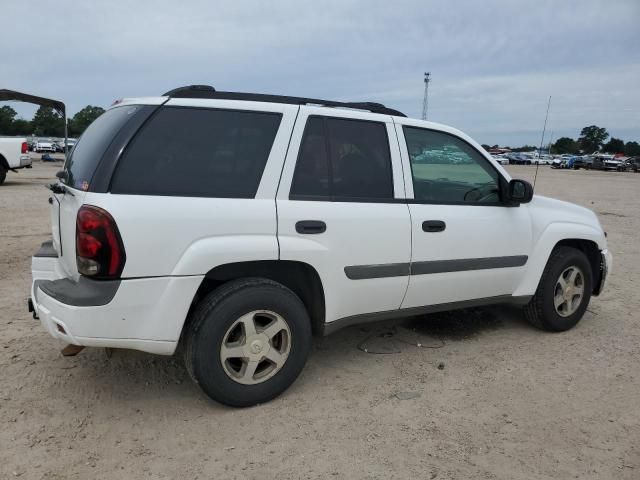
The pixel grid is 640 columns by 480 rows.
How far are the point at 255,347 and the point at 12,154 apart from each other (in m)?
14.6

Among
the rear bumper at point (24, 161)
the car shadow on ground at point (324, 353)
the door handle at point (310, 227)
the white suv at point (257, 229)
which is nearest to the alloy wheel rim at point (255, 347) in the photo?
the white suv at point (257, 229)

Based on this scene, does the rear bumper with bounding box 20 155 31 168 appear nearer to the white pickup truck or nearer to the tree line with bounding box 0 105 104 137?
the white pickup truck

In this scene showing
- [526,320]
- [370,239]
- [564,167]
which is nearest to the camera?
[370,239]

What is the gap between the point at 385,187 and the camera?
11.5 ft

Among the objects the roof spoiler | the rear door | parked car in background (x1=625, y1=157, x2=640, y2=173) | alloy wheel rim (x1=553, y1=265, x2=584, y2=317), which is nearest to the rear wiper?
the rear door

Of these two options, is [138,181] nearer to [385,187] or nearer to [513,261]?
[385,187]

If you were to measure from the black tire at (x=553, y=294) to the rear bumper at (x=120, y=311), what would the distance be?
2966 millimetres

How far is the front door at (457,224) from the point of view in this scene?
144 inches

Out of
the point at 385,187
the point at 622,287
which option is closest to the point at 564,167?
the point at 622,287

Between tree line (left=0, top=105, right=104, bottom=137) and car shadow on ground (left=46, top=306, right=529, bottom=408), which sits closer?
car shadow on ground (left=46, top=306, right=529, bottom=408)

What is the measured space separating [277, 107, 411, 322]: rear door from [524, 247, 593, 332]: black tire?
152 cm

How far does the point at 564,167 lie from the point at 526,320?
5474cm

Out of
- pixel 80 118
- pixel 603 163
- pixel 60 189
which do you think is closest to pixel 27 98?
pixel 60 189

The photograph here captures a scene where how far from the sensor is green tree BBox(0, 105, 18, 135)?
78412 mm
